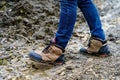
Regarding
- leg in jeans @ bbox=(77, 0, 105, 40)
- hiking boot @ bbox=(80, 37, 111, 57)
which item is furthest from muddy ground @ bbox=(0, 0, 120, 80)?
leg in jeans @ bbox=(77, 0, 105, 40)

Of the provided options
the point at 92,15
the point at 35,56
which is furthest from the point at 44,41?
the point at 92,15

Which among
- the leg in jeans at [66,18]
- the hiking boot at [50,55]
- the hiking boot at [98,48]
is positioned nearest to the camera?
the leg in jeans at [66,18]

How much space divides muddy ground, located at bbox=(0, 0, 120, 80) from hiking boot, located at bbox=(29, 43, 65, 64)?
0.06 metres

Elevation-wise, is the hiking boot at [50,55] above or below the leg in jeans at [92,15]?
below

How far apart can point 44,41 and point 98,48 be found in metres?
0.81

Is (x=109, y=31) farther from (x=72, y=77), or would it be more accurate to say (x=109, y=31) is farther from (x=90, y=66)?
(x=72, y=77)

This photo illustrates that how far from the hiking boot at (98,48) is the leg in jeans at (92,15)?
0.05m

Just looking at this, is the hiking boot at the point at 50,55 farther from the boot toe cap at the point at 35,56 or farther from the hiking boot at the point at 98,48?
the hiking boot at the point at 98,48

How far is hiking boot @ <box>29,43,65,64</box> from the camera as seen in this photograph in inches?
113

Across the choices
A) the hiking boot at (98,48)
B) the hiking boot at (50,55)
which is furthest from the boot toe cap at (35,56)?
the hiking boot at (98,48)

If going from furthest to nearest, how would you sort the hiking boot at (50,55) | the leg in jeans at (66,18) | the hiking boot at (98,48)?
the hiking boot at (98,48) < the hiking boot at (50,55) < the leg in jeans at (66,18)

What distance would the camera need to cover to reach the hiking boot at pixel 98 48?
3.05 meters

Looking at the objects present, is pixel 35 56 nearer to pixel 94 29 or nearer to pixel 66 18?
pixel 66 18

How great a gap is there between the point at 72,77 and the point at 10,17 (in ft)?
5.66
